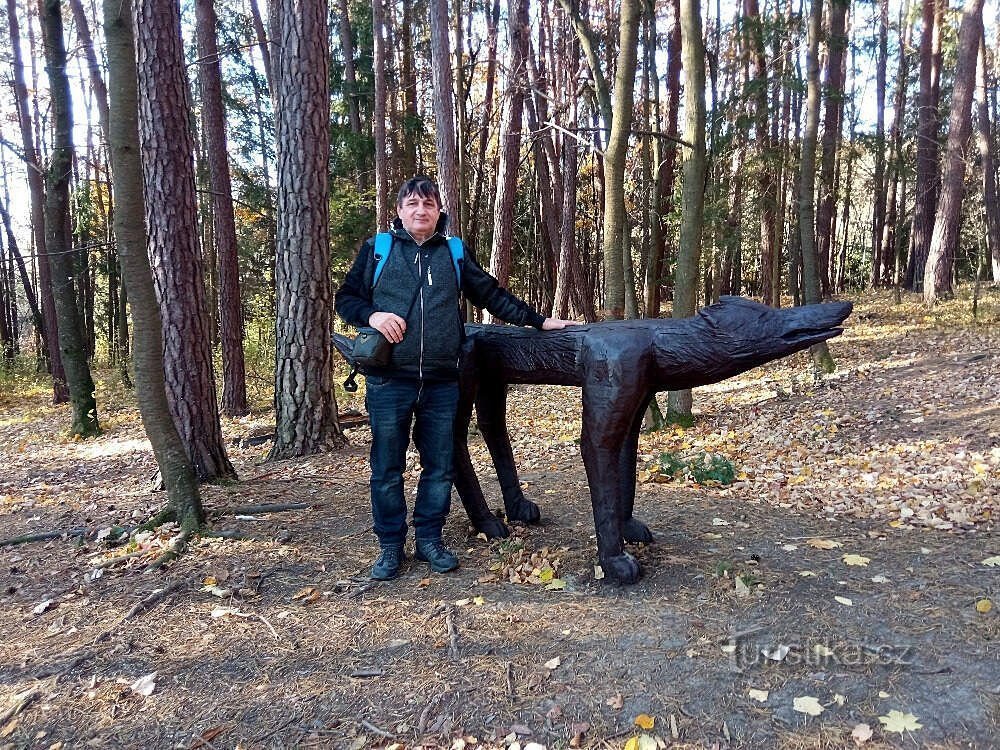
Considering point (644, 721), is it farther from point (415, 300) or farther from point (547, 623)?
point (415, 300)

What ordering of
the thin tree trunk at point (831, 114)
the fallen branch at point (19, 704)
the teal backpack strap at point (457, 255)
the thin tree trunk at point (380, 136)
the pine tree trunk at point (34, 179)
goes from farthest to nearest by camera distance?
the thin tree trunk at point (380, 136) < the pine tree trunk at point (34, 179) < the thin tree trunk at point (831, 114) < the teal backpack strap at point (457, 255) < the fallen branch at point (19, 704)

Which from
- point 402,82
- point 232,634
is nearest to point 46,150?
point 402,82

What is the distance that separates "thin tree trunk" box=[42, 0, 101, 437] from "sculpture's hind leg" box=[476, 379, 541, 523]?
23.6 feet

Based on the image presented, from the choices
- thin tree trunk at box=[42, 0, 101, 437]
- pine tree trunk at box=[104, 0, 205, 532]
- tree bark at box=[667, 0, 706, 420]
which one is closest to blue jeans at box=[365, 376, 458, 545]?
pine tree trunk at box=[104, 0, 205, 532]

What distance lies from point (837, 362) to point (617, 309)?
584 centimetres

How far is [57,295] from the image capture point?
9188mm

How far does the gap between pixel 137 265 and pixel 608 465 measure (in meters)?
3.27

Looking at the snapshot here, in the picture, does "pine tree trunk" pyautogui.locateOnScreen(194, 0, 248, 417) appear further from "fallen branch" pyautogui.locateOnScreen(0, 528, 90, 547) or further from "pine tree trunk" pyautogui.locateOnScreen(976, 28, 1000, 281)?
"pine tree trunk" pyautogui.locateOnScreen(976, 28, 1000, 281)

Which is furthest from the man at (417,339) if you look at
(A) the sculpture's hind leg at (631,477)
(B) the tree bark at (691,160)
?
(B) the tree bark at (691,160)

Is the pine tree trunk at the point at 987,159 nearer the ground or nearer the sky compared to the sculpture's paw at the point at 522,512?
nearer the sky

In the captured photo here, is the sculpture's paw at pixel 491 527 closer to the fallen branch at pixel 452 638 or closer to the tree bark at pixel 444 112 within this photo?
the fallen branch at pixel 452 638

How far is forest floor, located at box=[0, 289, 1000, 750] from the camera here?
2.47 m

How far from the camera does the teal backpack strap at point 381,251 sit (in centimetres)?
359

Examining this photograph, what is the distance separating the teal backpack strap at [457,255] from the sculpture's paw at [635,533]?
1852 mm
